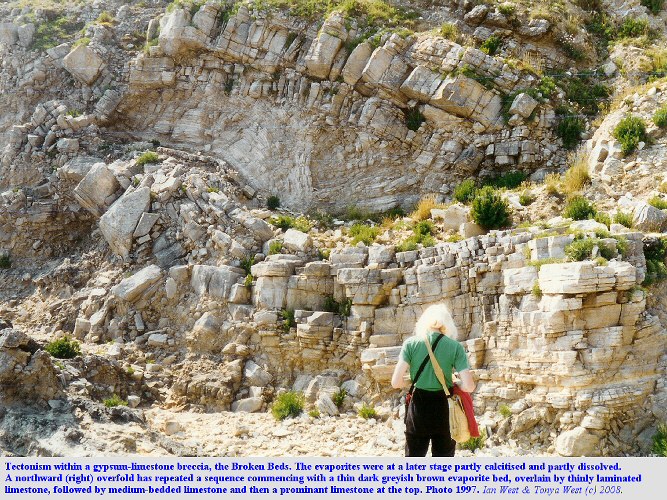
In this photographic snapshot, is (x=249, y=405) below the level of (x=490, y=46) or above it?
below

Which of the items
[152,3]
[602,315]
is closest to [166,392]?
[602,315]

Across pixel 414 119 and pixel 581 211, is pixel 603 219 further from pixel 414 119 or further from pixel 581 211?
pixel 414 119

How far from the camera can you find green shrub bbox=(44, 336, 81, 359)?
1084cm

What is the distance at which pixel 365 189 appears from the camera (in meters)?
14.3

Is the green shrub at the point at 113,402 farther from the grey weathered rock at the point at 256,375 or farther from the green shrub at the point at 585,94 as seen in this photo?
the green shrub at the point at 585,94

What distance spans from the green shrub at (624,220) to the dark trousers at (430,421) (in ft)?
20.3

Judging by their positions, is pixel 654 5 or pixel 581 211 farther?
pixel 654 5

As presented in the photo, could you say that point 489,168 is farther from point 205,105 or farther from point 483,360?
point 205,105

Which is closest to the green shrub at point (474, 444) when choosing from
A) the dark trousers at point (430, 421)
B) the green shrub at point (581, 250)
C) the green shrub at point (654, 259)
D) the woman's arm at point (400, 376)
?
Answer: the green shrub at point (581, 250)

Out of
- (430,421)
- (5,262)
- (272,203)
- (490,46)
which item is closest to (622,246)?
(430,421)

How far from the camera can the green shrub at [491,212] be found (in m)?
11.6

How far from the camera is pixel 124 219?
43.1 feet

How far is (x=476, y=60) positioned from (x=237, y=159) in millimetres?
5967

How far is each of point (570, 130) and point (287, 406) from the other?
8.61 metres
